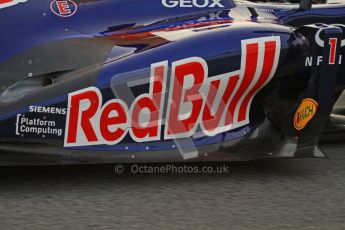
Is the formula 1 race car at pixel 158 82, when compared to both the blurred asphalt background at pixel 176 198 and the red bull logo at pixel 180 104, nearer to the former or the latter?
the red bull logo at pixel 180 104

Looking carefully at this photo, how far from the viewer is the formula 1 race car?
3.64 meters

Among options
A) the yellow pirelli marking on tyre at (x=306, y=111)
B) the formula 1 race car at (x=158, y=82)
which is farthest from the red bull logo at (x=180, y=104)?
the yellow pirelli marking on tyre at (x=306, y=111)

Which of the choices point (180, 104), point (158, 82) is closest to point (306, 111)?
point (180, 104)

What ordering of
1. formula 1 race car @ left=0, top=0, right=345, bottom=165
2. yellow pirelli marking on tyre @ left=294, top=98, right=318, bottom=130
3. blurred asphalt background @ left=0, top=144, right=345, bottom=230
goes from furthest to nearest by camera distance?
yellow pirelli marking on tyre @ left=294, top=98, right=318, bottom=130
formula 1 race car @ left=0, top=0, right=345, bottom=165
blurred asphalt background @ left=0, top=144, right=345, bottom=230

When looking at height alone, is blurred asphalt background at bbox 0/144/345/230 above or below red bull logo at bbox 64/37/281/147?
below

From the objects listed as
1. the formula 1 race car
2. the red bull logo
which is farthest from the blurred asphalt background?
the red bull logo

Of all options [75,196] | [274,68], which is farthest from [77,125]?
[274,68]

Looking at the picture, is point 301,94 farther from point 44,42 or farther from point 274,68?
point 44,42

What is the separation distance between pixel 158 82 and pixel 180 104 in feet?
0.63

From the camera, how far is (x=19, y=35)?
3.78m

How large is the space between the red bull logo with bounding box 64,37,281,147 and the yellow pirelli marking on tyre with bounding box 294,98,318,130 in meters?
0.29

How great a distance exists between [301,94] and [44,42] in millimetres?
1568

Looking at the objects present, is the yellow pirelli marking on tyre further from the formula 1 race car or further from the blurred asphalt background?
the blurred asphalt background

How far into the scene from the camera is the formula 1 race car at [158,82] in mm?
3643
